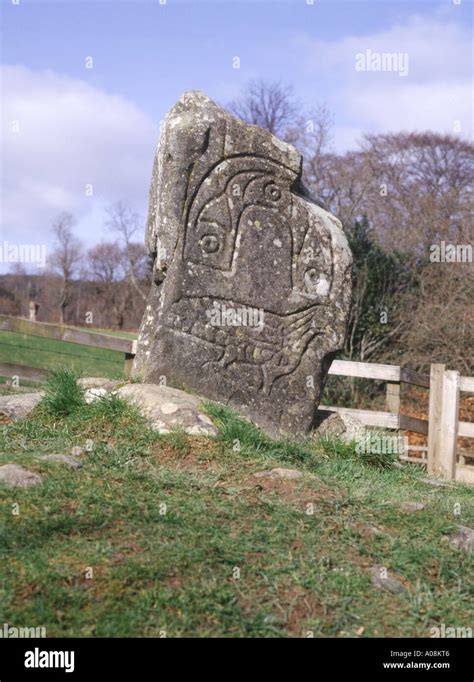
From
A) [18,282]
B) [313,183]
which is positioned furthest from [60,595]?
[18,282]

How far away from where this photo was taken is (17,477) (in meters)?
5.05

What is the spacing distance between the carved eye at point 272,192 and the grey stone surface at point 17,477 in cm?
368

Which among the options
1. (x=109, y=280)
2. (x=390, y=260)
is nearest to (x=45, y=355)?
(x=390, y=260)

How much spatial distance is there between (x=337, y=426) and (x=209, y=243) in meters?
2.22

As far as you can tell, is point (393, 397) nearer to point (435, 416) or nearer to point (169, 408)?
point (435, 416)

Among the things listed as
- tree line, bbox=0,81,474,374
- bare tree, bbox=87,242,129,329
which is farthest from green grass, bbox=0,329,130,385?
bare tree, bbox=87,242,129,329

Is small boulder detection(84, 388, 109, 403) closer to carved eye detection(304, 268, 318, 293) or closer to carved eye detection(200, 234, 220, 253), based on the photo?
carved eye detection(200, 234, 220, 253)

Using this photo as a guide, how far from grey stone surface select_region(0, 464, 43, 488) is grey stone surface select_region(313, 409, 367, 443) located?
10.8ft

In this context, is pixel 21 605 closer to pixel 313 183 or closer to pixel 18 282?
pixel 313 183

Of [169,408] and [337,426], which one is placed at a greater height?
[169,408]

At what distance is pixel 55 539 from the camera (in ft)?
14.5

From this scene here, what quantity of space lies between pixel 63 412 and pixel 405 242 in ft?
54.4

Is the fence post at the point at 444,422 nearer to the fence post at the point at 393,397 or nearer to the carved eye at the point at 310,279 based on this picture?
the fence post at the point at 393,397
